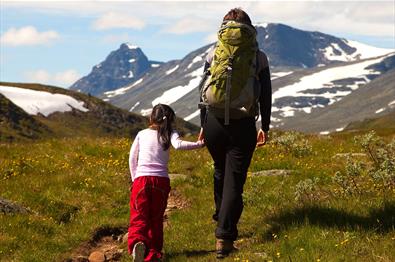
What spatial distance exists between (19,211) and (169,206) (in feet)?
11.8

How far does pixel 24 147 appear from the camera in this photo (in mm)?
19281

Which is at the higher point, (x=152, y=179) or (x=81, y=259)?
(x=152, y=179)

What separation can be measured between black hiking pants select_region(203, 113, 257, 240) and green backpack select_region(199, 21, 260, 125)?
260mm

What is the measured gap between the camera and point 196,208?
12469 millimetres

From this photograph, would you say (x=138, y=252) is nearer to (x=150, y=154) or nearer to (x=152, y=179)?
(x=152, y=179)

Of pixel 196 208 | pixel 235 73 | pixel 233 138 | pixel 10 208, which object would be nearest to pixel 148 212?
pixel 233 138

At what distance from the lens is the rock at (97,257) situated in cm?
995

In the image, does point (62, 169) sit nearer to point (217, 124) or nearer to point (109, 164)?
point (109, 164)

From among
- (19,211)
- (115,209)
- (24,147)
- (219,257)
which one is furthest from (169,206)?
(24,147)

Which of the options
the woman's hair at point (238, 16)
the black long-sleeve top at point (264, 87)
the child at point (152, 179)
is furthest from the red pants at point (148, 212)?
the woman's hair at point (238, 16)

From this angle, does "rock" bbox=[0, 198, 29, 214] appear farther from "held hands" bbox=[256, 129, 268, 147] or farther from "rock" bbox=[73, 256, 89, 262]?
"held hands" bbox=[256, 129, 268, 147]

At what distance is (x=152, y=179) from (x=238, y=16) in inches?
126

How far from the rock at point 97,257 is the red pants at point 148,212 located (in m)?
1.16

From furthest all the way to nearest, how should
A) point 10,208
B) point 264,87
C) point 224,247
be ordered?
point 10,208 → point 264,87 → point 224,247
